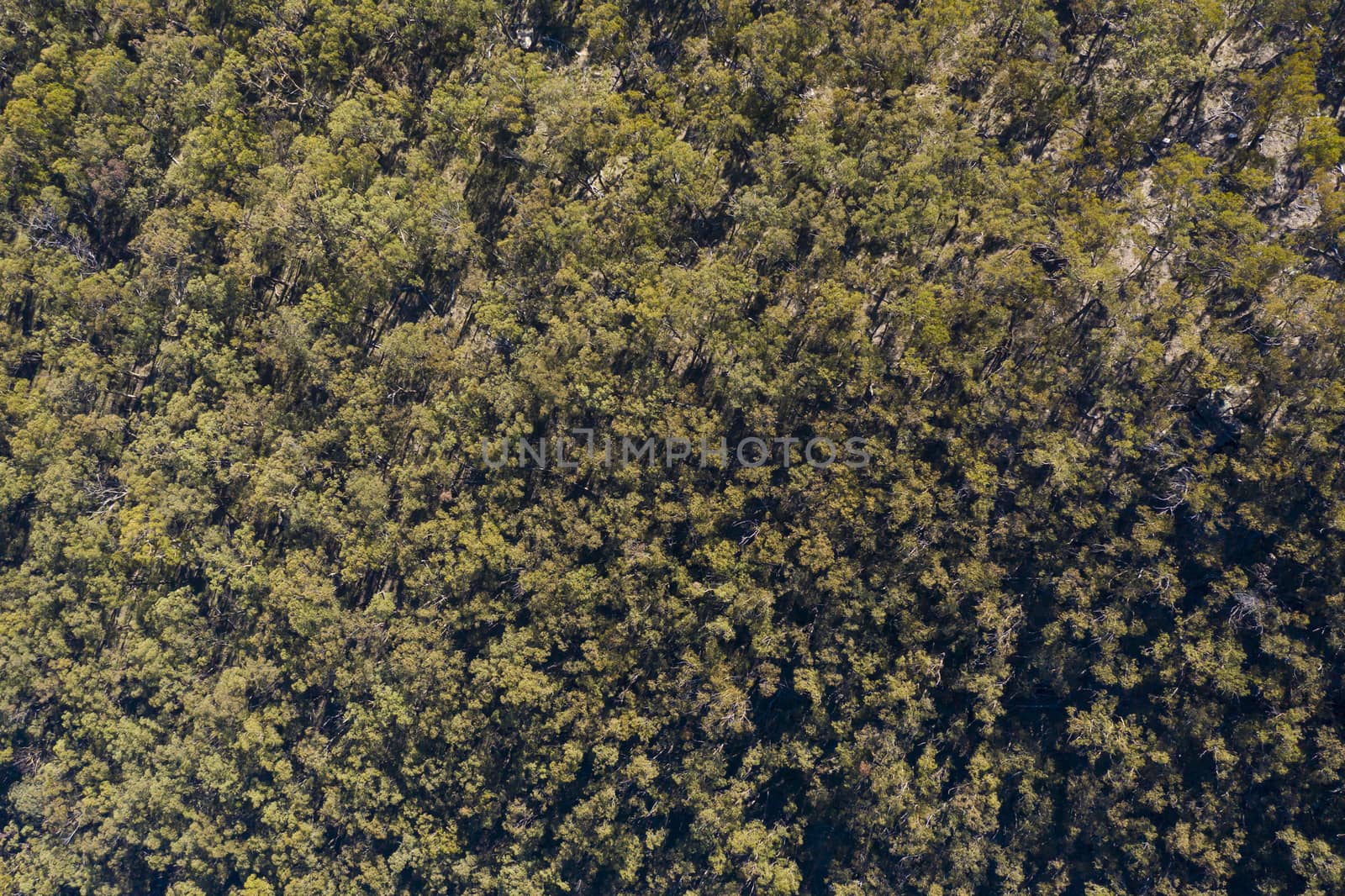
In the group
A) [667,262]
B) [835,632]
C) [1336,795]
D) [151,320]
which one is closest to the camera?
[1336,795]

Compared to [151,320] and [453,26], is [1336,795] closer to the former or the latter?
[453,26]

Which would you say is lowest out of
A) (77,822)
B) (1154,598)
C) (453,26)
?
(77,822)

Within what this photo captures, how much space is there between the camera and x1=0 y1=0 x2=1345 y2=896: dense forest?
42.4m

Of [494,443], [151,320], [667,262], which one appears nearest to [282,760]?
[494,443]

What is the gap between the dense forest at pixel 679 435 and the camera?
42.4 metres

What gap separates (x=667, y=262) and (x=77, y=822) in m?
60.6

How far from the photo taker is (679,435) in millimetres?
44562

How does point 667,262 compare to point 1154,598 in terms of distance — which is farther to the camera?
point 667,262

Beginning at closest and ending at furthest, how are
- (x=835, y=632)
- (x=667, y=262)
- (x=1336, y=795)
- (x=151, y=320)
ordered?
(x=1336, y=795)
(x=835, y=632)
(x=667, y=262)
(x=151, y=320)

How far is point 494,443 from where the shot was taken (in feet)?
154

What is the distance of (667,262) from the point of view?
4731cm

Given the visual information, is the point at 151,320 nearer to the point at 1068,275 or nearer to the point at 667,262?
the point at 667,262

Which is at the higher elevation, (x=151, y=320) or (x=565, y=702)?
(x=151, y=320)

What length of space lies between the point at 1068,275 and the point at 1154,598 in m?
20.6
